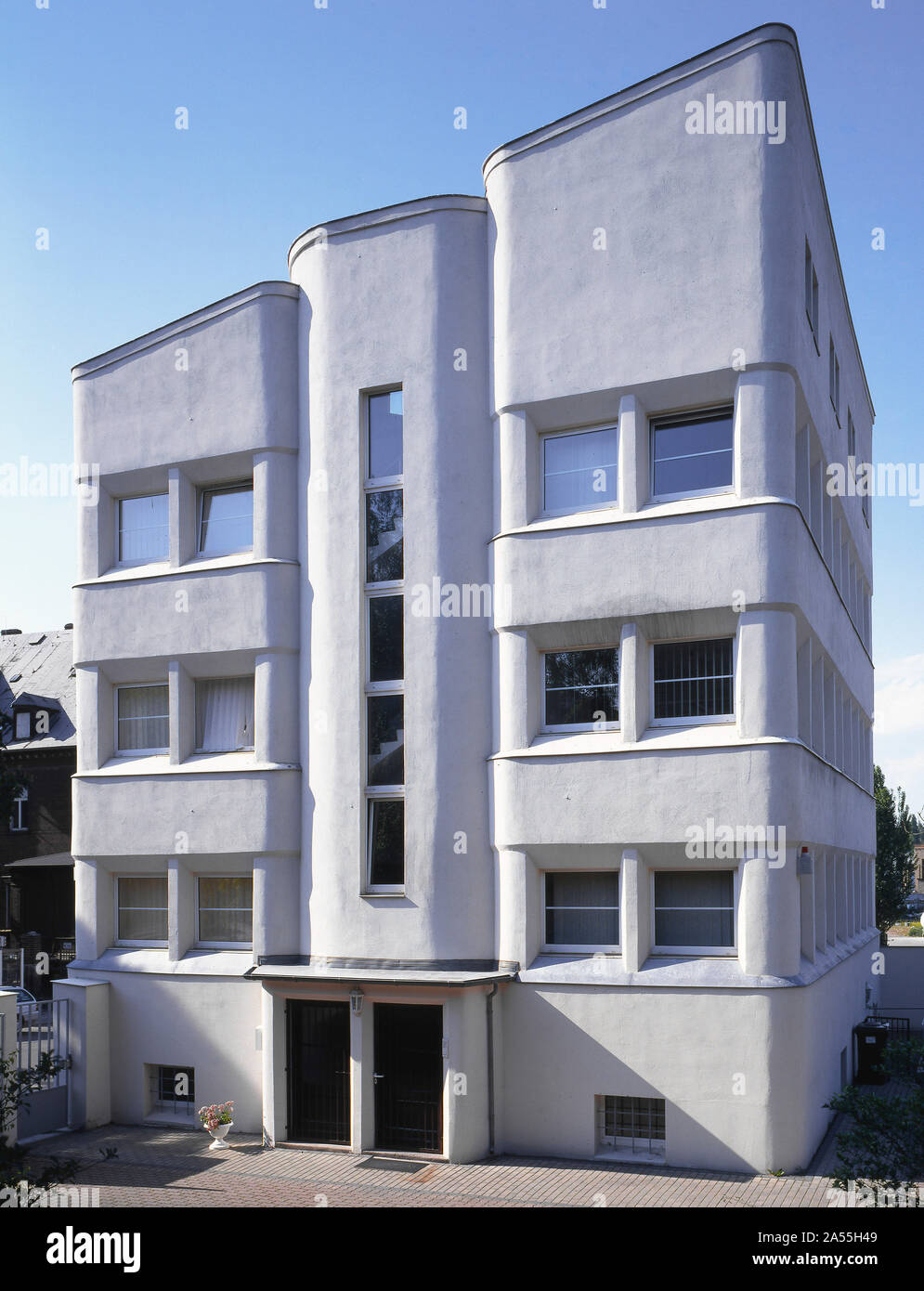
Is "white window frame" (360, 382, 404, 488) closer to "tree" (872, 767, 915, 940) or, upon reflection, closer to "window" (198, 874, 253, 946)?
"window" (198, 874, 253, 946)

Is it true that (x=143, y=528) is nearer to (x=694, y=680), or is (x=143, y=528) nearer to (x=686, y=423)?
(x=686, y=423)

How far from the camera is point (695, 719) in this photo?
59.7 feet

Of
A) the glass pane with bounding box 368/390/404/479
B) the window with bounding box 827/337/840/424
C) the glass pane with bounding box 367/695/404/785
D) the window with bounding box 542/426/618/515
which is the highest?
the window with bounding box 827/337/840/424

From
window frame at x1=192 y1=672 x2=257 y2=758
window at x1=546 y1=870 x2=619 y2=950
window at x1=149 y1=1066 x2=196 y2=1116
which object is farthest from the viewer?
window frame at x1=192 y1=672 x2=257 y2=758

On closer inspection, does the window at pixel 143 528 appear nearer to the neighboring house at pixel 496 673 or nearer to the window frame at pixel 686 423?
the neighboring house at pixel 496 673

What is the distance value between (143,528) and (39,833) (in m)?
21.6

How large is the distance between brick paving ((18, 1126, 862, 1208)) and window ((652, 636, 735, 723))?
6.33 meters

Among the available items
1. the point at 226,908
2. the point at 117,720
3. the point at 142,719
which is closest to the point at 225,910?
the point at 226,908

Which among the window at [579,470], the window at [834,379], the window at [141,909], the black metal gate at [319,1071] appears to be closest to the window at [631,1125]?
the black metal gate at [319,1071]

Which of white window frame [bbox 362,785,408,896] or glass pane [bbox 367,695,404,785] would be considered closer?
white window frame [bbox 362,785,408,896]

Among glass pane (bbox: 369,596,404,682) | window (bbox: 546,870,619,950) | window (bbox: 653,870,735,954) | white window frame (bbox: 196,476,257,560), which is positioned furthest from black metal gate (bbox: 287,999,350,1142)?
white window frame (bbox: 196,476,257,560)

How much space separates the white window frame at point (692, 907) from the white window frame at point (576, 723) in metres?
2.28

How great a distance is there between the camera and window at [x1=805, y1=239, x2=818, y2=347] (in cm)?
1975

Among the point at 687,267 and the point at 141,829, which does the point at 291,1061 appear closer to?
the point at 141,829
